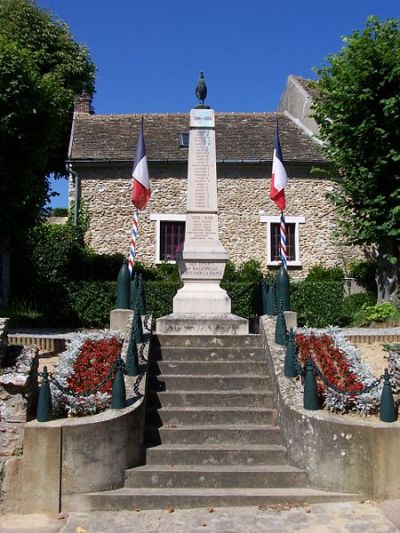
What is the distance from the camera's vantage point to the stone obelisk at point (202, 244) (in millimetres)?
9414

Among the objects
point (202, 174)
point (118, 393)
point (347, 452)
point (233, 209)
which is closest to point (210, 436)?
point (118, 393)

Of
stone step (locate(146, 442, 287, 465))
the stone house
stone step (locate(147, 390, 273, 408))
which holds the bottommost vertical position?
stone step (locate(146, 442, 287, 465))

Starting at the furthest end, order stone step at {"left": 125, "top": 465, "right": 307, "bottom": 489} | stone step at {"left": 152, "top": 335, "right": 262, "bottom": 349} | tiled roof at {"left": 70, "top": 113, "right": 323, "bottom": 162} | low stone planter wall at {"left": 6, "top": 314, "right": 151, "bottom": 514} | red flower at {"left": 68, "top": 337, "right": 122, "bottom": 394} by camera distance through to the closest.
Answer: tiled roof at {"left": 70, "top": 113, "right": 323, "bottom": 162}
stone step at {"left": 152, "top": 335, "right": 262, "bottom": 349}
red flower at {"left": 68, "top": 337, "right": 122, "bottom": 394}
stone step at {"left": 125, "top": 465, "right": 307, "bottom": 489}
low stone planter wall at {"left": 6, "top": 314, "right": 151, "bottom": 514}

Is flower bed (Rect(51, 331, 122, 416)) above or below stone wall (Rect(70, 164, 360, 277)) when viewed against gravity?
below

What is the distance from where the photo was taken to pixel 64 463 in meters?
5.30

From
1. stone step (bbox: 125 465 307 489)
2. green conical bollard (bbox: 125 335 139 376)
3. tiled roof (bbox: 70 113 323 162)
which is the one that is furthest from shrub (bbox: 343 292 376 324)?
stone step (bbox: 125 465 307 489)

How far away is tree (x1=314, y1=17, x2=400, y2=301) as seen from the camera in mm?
14711

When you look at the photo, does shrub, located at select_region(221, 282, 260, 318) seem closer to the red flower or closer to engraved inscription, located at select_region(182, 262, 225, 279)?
engraved inscription, located at select_region(182, 262, 225, 279)

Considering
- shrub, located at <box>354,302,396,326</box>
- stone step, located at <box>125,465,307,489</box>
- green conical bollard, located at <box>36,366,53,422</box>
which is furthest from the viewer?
shrub, located at <box>354,302,396,326</box>

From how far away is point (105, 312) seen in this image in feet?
49.2

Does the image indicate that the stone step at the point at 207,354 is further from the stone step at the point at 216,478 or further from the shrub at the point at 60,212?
the shrub at the point at 60,212

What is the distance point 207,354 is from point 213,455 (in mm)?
2033

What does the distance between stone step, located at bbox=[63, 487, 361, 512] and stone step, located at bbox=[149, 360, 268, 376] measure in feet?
7.18

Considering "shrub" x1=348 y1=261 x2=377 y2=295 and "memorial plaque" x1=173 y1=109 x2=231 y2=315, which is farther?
"shrub" x1=348 y1=261 x2=377 y2=295
